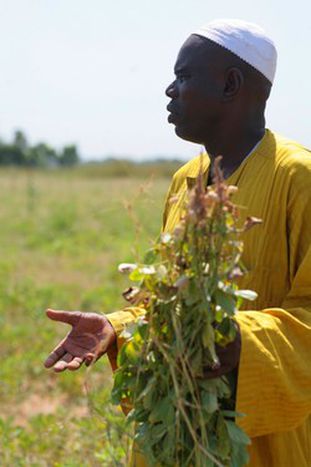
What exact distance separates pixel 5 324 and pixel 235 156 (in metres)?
4.87

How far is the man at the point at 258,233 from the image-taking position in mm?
1858

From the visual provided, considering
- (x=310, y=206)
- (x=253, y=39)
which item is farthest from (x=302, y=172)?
(x=253, y=39)

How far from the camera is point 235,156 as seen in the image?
211 centimetres

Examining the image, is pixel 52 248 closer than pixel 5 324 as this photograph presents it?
No

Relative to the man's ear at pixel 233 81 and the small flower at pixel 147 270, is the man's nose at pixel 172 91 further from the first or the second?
the small flower at pixel 147 270

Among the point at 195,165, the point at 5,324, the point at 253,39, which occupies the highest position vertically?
the point at 253,39

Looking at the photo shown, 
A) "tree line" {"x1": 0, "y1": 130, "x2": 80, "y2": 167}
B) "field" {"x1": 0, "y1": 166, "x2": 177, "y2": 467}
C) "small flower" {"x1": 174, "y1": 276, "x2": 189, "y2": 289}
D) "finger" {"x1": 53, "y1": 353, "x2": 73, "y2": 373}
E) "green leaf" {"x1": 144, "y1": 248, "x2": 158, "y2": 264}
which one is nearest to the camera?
"small flower" {"x1": 174, "y1": 276, "x2": 189, "y2": 289}

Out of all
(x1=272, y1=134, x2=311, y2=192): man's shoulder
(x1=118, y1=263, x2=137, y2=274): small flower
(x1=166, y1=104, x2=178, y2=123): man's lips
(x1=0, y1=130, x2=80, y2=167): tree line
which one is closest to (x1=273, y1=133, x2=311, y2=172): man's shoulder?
(x1=272, y1=134, x2=311, y2=192): man's shoulder

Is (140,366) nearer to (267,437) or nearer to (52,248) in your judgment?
(267,437)

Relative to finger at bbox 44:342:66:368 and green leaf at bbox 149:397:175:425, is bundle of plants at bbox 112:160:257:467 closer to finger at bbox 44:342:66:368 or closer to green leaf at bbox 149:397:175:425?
green leaf at bbox 149:397:175:425

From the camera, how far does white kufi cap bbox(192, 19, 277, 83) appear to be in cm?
205

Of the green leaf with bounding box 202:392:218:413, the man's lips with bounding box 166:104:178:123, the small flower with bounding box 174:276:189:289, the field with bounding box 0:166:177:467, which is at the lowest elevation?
the field with bounding box 0:166:177:467

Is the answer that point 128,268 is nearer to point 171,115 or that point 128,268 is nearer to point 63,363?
point 63,363

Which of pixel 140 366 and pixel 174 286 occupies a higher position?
pixel 174 286
